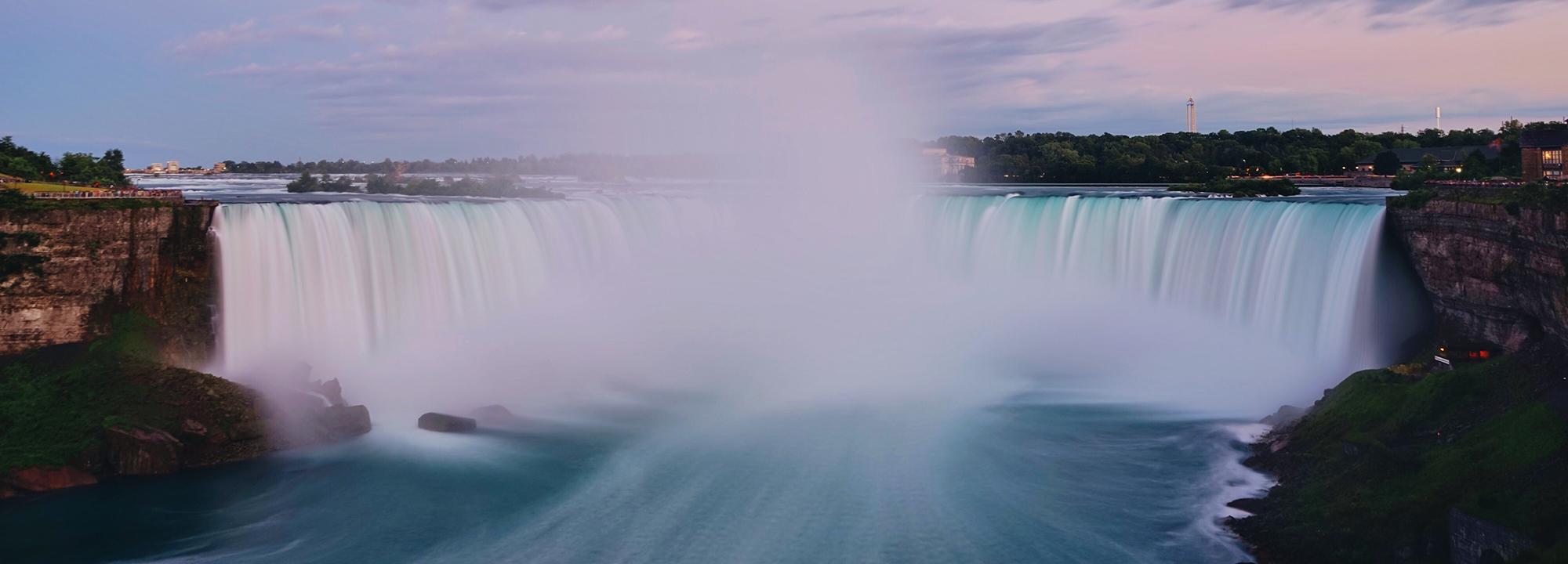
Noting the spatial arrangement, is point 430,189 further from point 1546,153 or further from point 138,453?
point 1546,153

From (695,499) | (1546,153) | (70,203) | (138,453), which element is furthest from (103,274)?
(1546,153)

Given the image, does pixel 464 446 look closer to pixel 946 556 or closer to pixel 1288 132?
pixel 946 556

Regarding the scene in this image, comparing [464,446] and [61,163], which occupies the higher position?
[61,163]

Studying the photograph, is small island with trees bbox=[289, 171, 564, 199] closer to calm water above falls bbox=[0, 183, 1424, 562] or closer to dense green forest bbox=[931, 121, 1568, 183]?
calm water above falls bbox=[0, 183, 1424, 562]

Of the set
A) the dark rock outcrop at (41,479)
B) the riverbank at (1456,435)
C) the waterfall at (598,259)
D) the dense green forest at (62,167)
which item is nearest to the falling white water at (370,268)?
the waterfall at (598,259)

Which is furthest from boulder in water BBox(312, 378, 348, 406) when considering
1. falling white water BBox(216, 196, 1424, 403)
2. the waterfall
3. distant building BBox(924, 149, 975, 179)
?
distant building BBox(924, 149, 975, 179)

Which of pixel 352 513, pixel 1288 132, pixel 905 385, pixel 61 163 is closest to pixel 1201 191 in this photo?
pixel 905 385

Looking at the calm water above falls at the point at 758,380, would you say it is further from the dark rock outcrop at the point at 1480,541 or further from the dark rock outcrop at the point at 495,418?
the dark rock outcrop at the point at 1480,541
